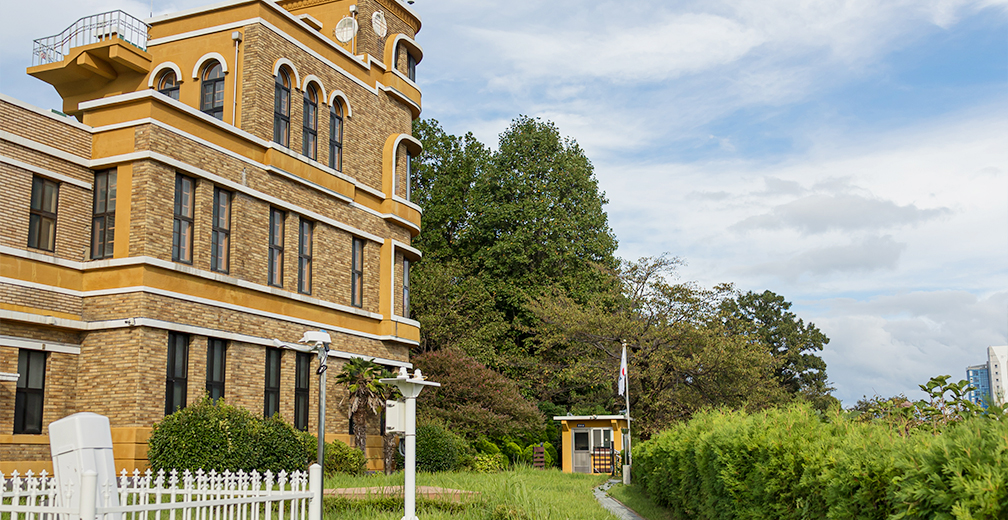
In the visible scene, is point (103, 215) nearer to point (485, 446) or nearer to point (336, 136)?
point (336, 136)

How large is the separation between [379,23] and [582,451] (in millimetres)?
20194

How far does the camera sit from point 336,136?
29797mm

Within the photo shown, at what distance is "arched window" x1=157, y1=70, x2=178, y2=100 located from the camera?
26.9 metres

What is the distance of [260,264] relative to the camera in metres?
25.1

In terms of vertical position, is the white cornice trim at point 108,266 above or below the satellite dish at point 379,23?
below

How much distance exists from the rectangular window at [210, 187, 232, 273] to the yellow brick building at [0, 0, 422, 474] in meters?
0.04

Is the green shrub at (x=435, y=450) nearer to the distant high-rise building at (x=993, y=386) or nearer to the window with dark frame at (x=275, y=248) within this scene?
the window with dark frame at (x=275, y=248)

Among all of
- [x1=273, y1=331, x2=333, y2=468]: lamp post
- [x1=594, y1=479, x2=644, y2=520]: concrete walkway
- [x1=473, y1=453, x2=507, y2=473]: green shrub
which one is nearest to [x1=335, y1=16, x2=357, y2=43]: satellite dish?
[x1=273, y1=331, x2=333, y2=468]: lamp post

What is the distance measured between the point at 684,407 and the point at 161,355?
23.6 meters

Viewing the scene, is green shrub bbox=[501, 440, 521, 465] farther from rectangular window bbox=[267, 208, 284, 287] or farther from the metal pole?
the metal pole

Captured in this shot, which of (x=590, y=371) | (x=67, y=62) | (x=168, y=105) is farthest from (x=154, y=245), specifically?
(x=590, y=371)

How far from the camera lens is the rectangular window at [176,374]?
21756mm

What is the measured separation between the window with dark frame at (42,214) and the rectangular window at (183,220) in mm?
2822

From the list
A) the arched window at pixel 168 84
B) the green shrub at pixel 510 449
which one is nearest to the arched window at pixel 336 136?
the arched window at pixel 168 84
